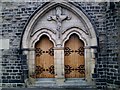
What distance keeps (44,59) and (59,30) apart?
1.16 m

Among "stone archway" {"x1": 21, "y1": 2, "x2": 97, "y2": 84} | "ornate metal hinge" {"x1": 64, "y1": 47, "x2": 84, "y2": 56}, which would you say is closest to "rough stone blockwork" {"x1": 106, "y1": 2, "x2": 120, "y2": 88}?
"stone archway" {"x1": 21, "y1": 2, "x2": 97, "y2": 84}

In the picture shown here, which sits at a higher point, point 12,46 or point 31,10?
point 31,10

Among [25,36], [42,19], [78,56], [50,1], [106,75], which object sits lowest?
[106,75]

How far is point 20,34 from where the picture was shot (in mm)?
7973

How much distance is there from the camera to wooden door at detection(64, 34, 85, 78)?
319 inches

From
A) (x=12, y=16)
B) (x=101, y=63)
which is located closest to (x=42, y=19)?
(x=12, y=16)

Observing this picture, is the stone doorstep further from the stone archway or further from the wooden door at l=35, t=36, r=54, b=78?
the wooden door at l=35, t=36, r=54, b=78

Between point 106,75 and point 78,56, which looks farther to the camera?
point 78,56

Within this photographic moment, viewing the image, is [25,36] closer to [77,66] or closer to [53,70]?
[53,70]

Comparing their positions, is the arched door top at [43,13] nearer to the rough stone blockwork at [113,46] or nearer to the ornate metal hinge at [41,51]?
the ornate metal hinge at [41,51]

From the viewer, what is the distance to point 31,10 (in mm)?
8023

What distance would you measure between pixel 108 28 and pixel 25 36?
2.79 metres

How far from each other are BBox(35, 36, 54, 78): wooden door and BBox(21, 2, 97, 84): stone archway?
180mm

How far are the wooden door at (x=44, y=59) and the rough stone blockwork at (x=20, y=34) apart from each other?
497 mm
